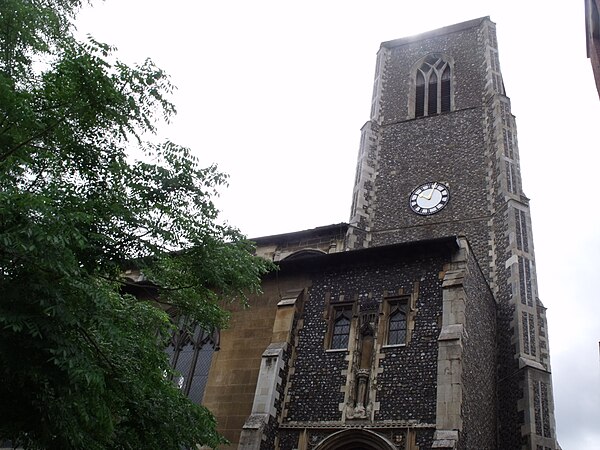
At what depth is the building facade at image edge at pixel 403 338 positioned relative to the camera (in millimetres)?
14062

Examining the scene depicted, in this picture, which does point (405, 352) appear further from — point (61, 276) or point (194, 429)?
point (61, 276)

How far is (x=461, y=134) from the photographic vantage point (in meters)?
26.4

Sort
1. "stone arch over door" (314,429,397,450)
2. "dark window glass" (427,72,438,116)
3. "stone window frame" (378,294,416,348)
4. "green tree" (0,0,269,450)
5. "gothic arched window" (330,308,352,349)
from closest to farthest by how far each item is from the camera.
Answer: "green tree" (0,0,269,450) < "stone arch over door" (314,429,397,450) < "stone window frame" (378,294,416,348) < "gothic arched window" (330,308,352,349) < "dark window glass" (427,72,438,116)

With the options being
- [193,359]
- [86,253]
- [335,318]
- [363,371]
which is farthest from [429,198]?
[86,253]

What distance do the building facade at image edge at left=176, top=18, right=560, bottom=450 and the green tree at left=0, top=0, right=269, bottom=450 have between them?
527 centimetres

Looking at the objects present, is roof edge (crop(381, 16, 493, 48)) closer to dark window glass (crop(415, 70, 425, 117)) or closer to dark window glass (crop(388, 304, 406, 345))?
dark window glass (crop(415, 70, 425, 117))

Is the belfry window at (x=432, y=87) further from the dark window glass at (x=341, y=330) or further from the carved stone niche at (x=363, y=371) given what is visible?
the carved stone niche at (x=363, y=371)

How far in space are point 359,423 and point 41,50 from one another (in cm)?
1055

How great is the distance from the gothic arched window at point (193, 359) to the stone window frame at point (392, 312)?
5.22 m

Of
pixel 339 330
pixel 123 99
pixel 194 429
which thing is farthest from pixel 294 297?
pixel 123 99

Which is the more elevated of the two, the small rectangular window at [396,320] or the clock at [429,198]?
the clock at [429,198]

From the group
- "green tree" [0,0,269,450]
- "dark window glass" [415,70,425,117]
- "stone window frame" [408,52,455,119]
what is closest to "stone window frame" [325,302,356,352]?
"green tree" [0,0,269,450]

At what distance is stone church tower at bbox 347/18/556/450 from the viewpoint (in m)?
17.9

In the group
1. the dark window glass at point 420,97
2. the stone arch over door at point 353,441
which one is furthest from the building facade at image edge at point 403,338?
the dark window glass at point 420,97
